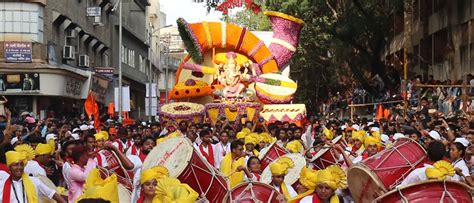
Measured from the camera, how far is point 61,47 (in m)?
35.3

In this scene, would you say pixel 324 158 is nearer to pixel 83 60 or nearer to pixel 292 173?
pixel 292 173

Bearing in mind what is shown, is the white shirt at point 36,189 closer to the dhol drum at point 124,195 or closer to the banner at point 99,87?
the dhol drum at point 124,195

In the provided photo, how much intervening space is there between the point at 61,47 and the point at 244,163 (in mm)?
26086

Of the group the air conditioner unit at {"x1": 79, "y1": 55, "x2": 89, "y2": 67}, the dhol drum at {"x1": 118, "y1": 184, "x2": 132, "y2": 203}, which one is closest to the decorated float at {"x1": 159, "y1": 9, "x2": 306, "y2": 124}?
the air conditioner unit at {"x1": 79, "y1": 55, "x2": 89, "y2": 67}

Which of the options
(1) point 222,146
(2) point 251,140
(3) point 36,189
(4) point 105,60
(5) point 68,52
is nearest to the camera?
(3) point 36,189

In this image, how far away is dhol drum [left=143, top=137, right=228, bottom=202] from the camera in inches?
352

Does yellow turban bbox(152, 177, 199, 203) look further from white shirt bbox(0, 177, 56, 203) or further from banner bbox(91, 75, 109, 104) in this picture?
banner bbox(91, 75, 109, 104)

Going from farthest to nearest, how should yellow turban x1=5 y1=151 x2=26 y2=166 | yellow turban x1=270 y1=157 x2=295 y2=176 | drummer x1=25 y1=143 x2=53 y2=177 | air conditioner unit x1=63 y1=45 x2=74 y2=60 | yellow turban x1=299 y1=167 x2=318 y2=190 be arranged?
air conditioner unit x1=63 y1=45 x2=74 y2=60, drummer x1=25 y1=143 x2=53 y2=177, yellow turban x1=270 y1=157 x2=295 y2=176, yellow turban x1=5 y1=151 x2=26 y2=166, yellow turban x1=299 y1=167 x2=318 y2=190

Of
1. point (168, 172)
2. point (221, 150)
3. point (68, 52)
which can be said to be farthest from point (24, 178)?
point (68, 52)

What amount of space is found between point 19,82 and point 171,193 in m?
25.4

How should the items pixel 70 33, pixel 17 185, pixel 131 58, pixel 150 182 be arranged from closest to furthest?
pixel 150 182, pixel 17 185, pixel 70 33, pixel 131 58

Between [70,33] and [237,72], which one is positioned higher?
[70,33]

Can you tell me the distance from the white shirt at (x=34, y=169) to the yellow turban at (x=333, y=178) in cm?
350

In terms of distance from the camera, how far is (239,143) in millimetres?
11203
